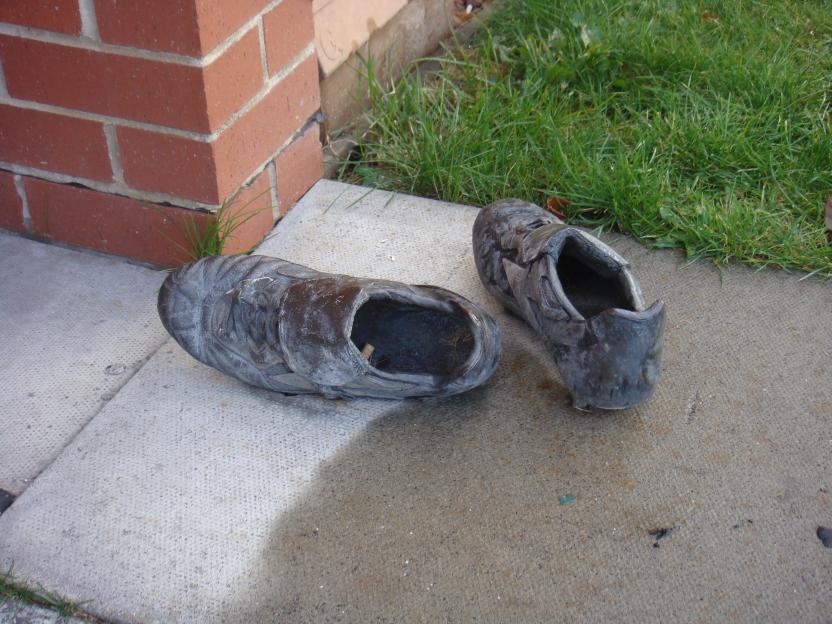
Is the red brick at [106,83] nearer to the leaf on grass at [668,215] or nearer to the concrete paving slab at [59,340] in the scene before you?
the concrete paving slab at [59,340]

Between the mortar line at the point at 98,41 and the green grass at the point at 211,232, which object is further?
the green grass at the point at 211,232

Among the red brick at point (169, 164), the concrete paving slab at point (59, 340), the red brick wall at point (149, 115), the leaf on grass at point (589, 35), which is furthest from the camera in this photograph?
the leaf on grass at point (589, 35)

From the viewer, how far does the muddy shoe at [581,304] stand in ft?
5.68

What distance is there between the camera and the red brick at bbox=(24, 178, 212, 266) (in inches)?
87.7

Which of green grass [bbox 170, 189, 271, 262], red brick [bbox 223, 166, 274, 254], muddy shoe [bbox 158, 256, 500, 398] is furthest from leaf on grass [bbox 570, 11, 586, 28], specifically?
muddy shoe [bbox 158, 256, 500, 398]

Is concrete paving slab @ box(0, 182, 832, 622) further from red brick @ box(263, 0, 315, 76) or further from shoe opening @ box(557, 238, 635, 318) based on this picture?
red brick @ box(263, 0, 315, 76)

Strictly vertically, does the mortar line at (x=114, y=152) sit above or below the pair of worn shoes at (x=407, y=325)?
above

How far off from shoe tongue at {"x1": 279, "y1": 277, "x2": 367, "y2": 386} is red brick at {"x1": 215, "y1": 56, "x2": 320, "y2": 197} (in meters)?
0.43

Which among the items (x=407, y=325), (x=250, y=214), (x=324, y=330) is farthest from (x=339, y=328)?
(x=250, y=214)

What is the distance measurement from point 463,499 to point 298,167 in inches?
43.0

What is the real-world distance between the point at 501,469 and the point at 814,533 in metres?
0.54

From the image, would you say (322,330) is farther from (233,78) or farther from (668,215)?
(668,215)

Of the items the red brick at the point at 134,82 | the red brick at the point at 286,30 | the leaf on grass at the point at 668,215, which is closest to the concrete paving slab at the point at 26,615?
the red brick at the point at 134,82

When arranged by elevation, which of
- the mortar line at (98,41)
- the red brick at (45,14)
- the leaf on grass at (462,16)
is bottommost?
the leaf on grass at (462,16)
